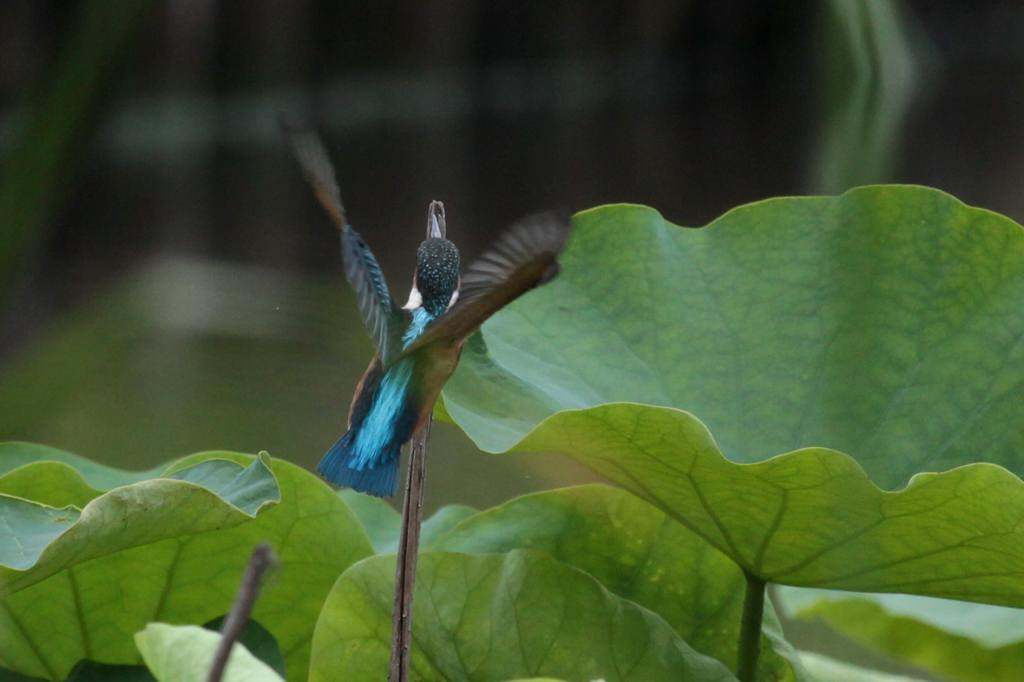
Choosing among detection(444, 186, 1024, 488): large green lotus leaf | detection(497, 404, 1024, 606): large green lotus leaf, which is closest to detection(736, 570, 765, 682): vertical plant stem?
detection(497, 404, 1024, 606): large green lotus leaf

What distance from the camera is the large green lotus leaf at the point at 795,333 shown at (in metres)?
0.67

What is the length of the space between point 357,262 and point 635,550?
343mm

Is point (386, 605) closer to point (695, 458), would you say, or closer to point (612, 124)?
point (695, 458)

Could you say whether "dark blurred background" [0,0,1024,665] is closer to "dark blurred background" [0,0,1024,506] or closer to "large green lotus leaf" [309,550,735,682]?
"dark blurred background" [0,0,1024,506]

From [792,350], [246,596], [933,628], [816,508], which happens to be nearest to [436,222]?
[246,596]

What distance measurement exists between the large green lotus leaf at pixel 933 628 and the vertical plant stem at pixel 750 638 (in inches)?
14.1

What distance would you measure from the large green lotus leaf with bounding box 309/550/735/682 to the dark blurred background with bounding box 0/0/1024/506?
10 cm

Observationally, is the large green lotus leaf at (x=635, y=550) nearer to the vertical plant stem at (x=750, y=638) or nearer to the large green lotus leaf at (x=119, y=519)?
the vertical plant stem at (x=750, y=638)

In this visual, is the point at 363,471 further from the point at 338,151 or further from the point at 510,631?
the point at 338,151

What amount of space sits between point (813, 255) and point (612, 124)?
8.35 metres

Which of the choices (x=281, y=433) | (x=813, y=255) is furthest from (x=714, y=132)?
(x=813, y=255)

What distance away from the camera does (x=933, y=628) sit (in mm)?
986

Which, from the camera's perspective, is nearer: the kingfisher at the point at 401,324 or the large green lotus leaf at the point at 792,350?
the kingfisher at the point at 401,324

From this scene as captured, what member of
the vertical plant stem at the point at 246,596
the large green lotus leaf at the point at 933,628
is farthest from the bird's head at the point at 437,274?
the large green lotus leaf at the point at 933,628
